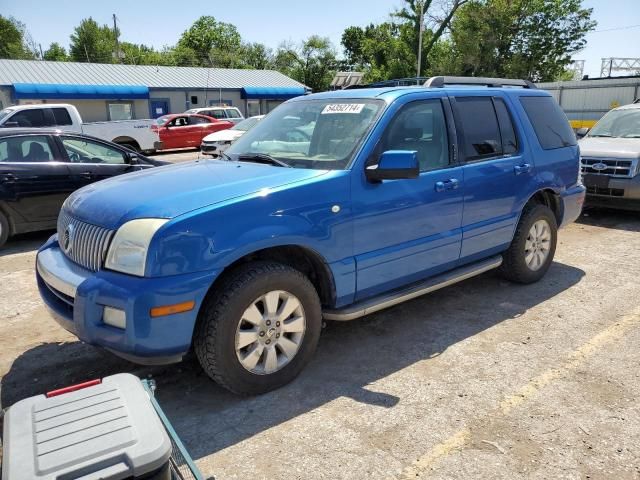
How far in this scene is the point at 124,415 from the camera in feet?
6.11

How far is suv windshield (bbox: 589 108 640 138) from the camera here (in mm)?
8953

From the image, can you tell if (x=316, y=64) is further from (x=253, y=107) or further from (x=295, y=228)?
(x=295, y=228)

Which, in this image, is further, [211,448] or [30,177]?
[30,177]

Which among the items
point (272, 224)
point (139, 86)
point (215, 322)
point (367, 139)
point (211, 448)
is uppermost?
point (139, 86)

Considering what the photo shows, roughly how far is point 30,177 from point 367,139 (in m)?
5.30

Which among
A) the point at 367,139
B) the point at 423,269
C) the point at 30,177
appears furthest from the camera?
the point at 30,177

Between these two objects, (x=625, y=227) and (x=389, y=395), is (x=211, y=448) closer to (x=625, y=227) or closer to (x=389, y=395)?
(x=389, y=395)

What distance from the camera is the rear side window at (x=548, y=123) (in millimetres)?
5074

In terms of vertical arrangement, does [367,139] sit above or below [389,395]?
above

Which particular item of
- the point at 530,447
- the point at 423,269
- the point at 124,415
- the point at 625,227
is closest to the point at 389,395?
the point at 530,447

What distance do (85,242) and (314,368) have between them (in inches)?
67.7

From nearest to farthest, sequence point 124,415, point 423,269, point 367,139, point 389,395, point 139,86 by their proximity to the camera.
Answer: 1. point 124,415
2. point 389,395
3. point 367,139
4. point 423,269
5. point 139,86

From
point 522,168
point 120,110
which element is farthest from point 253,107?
point 522,168

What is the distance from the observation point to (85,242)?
310 centimetres
